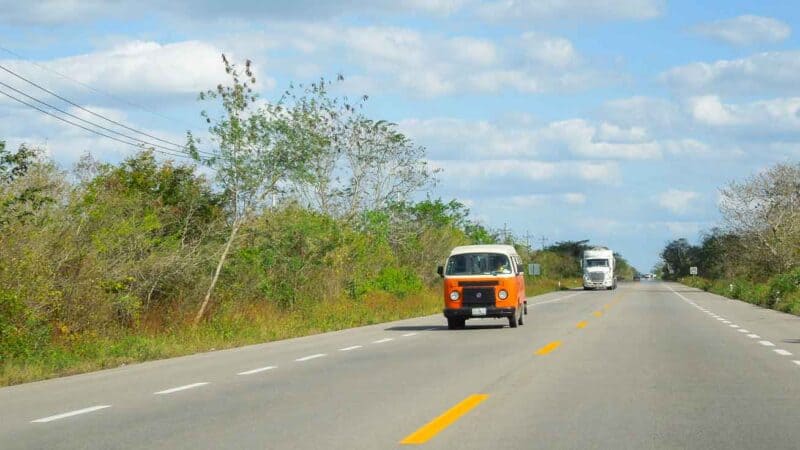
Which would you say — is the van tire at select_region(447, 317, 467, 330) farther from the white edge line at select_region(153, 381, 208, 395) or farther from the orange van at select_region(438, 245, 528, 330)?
the white edge line at select_region(153, 381, 208, 395)

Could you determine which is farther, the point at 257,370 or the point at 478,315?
the point at 478,315

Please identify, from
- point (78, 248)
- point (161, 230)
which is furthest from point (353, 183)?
point (78, 248)

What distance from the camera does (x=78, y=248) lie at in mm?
21562

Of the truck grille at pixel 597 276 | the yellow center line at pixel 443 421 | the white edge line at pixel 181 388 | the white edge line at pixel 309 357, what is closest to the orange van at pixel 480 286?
the white edge line at pixel 309 357

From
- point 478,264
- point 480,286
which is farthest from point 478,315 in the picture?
point 478,264

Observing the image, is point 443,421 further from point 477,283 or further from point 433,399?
point 477,283

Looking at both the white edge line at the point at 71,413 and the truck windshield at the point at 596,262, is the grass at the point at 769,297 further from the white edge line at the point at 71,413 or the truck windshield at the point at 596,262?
the white edge line at the point at 71,413

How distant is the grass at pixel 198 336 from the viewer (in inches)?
674

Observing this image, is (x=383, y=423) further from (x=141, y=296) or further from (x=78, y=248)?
(x=141, y=296)

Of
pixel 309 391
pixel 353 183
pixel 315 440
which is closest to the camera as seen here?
pixel 315 440

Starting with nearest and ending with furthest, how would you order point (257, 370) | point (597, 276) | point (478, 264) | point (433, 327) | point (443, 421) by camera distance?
1. point (443, 421)
2. point (257, 370)
3. point (478, 264)
4. point (433, 327)
5. point (597, 276)

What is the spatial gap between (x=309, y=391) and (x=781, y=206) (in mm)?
64158

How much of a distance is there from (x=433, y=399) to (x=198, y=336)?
1218 centimetres

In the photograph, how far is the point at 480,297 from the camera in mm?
28359
